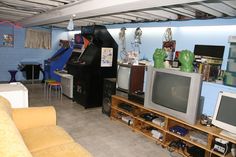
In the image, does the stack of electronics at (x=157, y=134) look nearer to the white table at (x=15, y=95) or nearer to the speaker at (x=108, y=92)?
the speaker at (x=108, y=92)

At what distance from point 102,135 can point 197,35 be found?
2.33 m

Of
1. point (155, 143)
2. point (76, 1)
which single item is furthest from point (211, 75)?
point (76, 1)

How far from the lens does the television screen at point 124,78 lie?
368 centimetres

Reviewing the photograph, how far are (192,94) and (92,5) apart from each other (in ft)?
5.77

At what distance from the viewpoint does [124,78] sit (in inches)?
148

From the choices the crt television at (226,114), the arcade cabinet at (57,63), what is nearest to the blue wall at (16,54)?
the arcade cabinet at (57,63)

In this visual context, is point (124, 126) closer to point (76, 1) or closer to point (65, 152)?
point (65, 152)

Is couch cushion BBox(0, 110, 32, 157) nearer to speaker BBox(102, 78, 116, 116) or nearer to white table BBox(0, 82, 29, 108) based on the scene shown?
white table BBox(0, 82, 29, 108)

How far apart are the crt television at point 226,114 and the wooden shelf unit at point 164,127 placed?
10cm

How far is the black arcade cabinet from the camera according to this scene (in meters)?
4.61

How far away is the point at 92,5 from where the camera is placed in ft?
8.43

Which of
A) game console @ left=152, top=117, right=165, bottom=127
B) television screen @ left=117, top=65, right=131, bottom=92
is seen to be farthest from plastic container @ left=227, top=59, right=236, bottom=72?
television screen @ left=117, top=65, right=131, bottom=92

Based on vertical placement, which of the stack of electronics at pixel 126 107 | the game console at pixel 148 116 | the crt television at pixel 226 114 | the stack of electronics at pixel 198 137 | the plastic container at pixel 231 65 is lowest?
the stack of electronics at pixel 198 137

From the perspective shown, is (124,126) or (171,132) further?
(124,126)
